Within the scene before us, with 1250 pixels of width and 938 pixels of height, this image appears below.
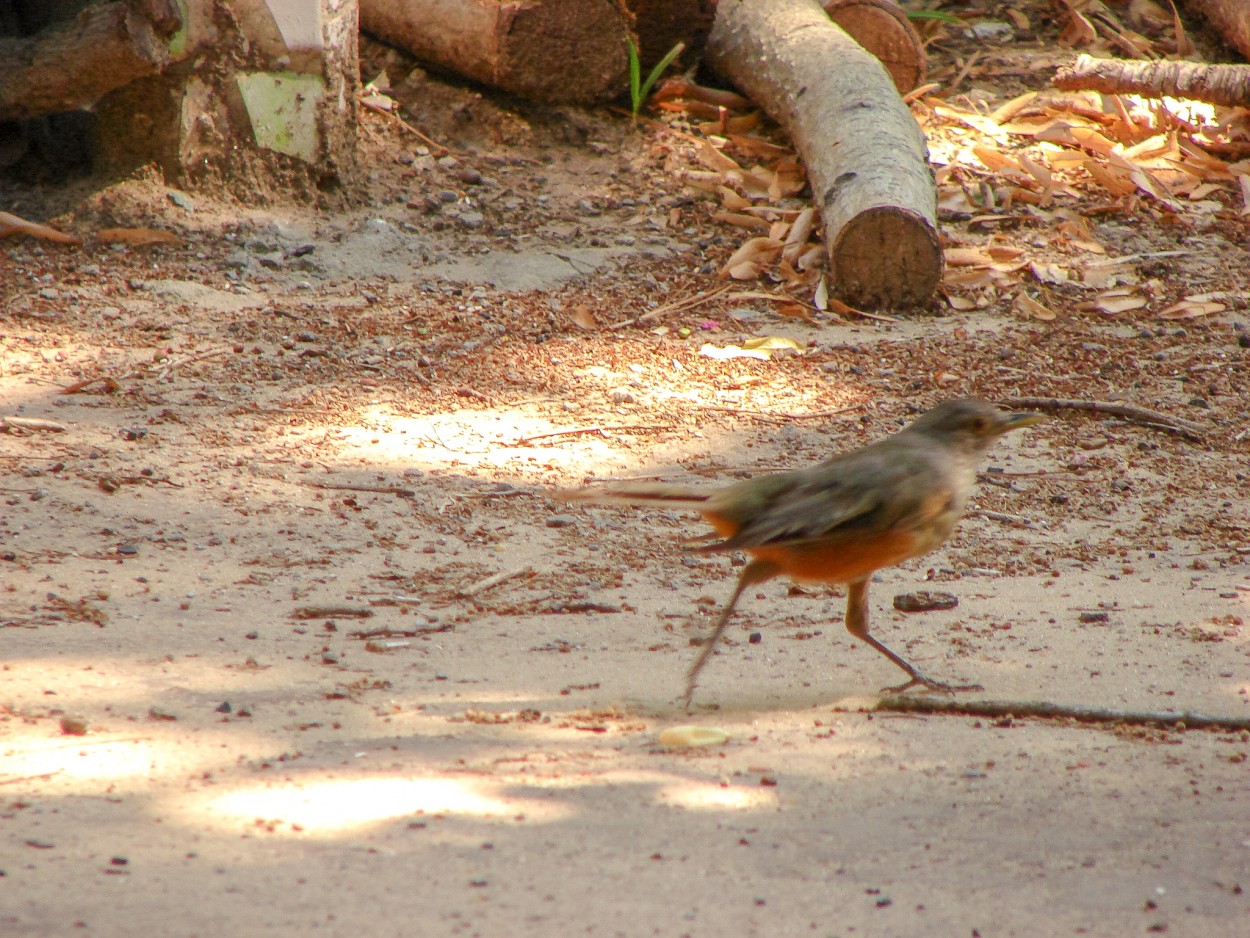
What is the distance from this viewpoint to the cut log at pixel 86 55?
6.07 metres

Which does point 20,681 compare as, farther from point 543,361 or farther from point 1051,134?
point 1051,134

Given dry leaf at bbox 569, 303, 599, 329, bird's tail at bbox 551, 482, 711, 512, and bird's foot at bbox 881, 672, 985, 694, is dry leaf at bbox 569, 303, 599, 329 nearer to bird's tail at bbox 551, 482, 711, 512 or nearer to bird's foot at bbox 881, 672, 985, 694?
bird's tail at bbox 551, 482, 711, 512

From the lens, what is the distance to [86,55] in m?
6.08

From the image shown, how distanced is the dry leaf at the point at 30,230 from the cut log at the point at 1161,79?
6414 mm

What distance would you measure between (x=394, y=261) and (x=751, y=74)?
9.04ft

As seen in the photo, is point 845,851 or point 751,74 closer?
point 845,851

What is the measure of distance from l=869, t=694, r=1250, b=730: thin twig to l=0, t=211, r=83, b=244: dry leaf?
503 centimetres

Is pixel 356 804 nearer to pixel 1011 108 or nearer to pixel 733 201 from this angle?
pixel 733 201

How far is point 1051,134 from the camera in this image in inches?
334

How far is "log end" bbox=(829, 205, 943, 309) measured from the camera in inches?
251

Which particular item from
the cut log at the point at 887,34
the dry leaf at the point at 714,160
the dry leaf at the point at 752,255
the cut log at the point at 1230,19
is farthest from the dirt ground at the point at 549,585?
the cut log at the point at 1230,19

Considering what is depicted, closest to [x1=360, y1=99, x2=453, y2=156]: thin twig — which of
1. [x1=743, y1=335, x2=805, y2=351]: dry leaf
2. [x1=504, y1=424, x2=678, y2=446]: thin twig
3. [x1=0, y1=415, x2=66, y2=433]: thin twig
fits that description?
[x1=743, y1=335, x2=805, y2=351]: dry leaf

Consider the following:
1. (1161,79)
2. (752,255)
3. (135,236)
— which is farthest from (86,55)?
(1161,79)

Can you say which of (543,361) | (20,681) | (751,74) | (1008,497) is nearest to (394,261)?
(543,361)
